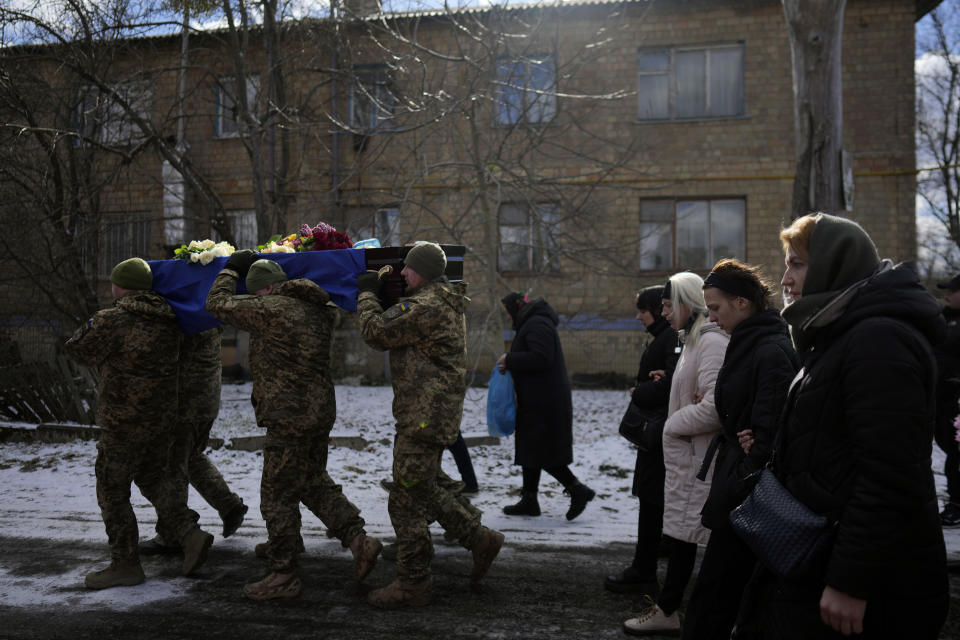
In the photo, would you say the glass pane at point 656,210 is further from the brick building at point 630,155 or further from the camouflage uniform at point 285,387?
the camouflage uniform at point 285,387

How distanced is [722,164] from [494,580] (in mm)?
11995

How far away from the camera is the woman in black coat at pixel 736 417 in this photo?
2.72 m

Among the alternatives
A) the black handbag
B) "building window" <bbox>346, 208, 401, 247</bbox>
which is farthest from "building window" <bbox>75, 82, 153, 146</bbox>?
the black handbag

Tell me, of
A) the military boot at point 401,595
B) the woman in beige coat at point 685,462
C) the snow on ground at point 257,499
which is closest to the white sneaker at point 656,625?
the woman in beige coat at point 685,462

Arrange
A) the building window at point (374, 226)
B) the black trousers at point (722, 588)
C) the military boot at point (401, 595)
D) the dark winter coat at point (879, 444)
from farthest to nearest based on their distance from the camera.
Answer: the building window at point (374, 226), the military boot at point (401, 595), the black trousers at point (722, 588), the dark winter coat at point (879, 444)

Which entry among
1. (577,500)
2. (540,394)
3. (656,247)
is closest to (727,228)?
(656,247)

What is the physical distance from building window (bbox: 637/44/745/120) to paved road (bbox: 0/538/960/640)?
462 inches

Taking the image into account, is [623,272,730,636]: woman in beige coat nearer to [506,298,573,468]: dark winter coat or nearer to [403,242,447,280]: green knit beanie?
[403,242,447,280]: green knit beanie

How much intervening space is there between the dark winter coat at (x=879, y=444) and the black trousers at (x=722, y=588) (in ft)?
2.05

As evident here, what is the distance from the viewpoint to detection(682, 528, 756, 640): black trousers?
2717 mm

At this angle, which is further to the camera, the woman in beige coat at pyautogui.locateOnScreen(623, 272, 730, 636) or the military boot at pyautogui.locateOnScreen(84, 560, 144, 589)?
the military boot at pyautogui.locateOnScreen(84, 560, 144, 589)

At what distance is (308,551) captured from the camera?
4.89m

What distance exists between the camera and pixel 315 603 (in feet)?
13.2

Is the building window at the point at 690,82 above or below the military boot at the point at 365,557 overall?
above
